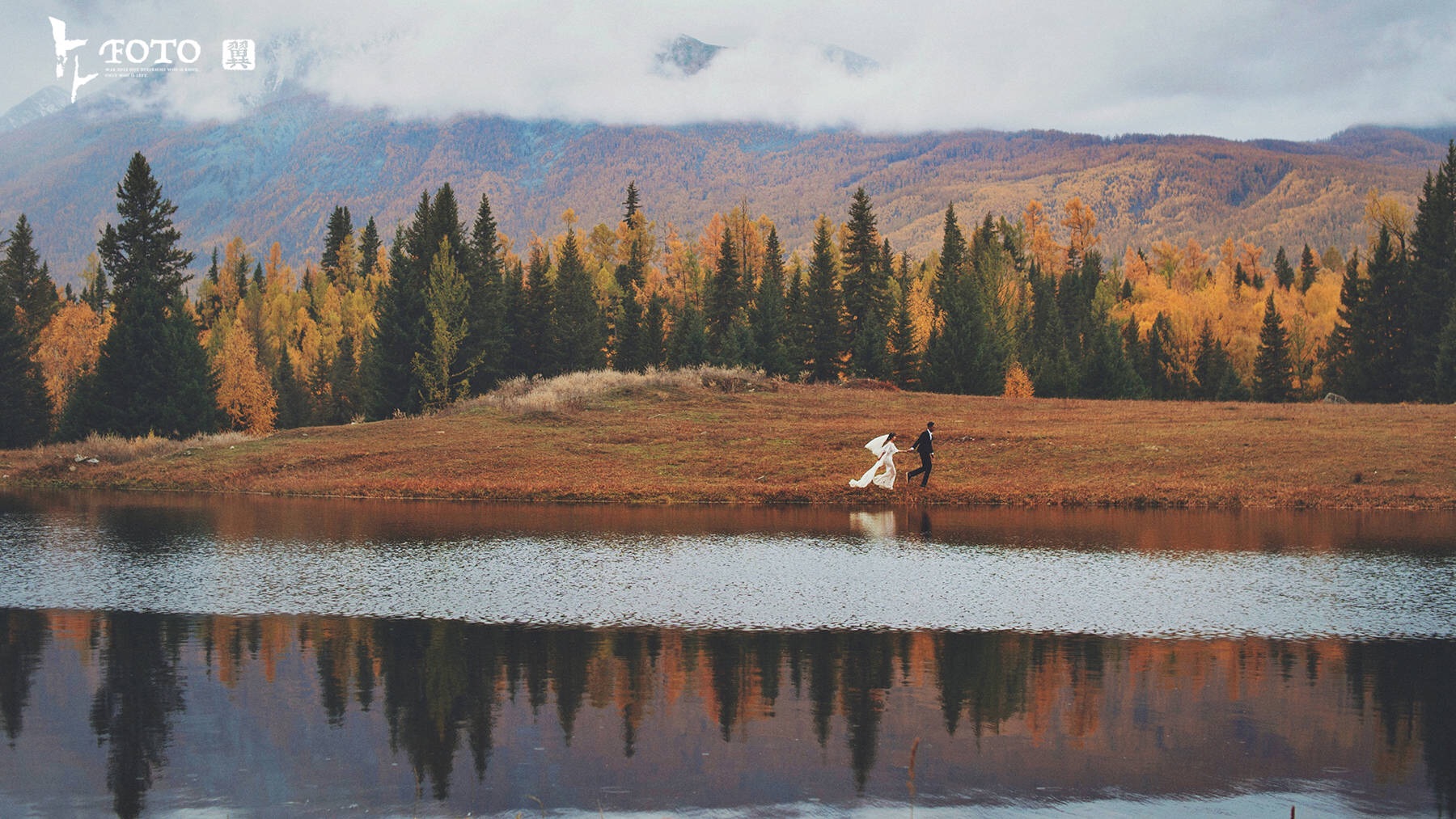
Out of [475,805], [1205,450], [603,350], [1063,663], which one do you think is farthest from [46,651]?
[603,350]

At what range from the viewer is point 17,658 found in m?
12.6

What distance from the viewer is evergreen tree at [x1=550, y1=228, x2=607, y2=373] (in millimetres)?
79938

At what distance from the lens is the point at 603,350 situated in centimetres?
8606

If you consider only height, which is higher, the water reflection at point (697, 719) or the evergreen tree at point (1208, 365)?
the evergreen tree at point (1208, 365)

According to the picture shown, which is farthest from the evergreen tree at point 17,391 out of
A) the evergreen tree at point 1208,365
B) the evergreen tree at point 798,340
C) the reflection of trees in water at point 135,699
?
the evergreen tree at point 1208,365

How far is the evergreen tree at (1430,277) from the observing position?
6900 cm

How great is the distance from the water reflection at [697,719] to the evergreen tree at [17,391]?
57.3 meters

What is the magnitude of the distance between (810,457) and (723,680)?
2844 centimetres

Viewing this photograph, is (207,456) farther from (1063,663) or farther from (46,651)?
(1063,663)

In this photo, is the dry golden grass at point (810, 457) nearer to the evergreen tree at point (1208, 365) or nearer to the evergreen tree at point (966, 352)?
the evergreen tree at point (966, 352)

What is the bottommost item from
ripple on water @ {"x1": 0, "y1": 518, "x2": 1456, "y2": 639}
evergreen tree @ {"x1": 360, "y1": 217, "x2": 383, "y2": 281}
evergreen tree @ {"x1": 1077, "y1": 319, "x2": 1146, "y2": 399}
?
ripple on water @ {"x1": 0, "y1": 518, "x2": 1456, "y2": 639}

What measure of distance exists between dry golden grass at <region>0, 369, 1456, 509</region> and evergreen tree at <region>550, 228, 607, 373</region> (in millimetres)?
24655

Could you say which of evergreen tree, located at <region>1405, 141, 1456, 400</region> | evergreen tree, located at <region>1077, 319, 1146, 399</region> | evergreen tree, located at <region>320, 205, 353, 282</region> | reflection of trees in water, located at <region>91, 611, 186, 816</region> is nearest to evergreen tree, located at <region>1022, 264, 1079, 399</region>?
evergreen tree, located at <region>1077, 319, 1146, 399</region>

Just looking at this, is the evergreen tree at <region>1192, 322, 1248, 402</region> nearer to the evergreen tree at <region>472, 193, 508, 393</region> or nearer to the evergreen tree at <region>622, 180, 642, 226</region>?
the evergreen tree at <region>472, 193, 508, 393</region>
